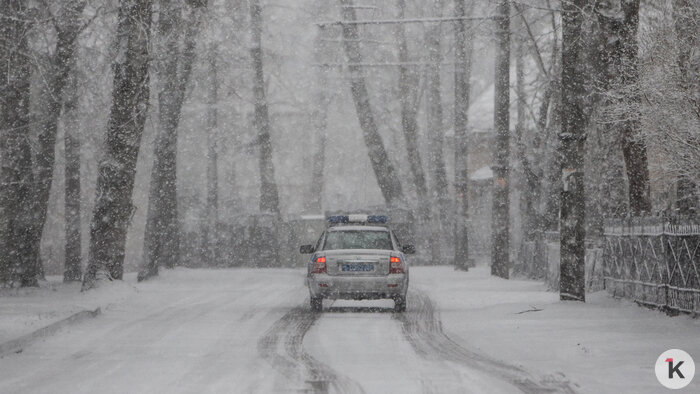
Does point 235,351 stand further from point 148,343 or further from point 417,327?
point 417,327

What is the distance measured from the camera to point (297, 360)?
12008 millimetres

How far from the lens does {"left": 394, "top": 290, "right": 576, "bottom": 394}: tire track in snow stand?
10.2m

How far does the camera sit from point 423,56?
52.2 metres

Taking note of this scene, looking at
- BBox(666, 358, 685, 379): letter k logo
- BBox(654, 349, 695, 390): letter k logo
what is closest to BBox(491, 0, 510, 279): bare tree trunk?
BBox(654, 349, 695, 390): letter k logo

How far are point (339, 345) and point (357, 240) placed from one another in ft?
20.5

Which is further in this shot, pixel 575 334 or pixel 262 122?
pixel 262 122

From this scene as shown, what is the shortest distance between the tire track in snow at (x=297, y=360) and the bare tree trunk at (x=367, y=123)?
1062 inches

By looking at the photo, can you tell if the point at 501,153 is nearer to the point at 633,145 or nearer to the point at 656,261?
the point at 633,145

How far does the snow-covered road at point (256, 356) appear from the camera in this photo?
33.4 feet

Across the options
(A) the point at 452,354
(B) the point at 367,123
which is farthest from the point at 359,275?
(B) the point at 367,123

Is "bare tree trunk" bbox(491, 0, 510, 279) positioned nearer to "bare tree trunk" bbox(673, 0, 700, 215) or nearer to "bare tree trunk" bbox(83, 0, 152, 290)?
"bare tree trunk" bbox(673, 0, 700, 215)

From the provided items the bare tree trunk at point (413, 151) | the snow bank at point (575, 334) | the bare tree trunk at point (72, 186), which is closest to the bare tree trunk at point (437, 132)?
the bare tree trunk at point (413, 151)

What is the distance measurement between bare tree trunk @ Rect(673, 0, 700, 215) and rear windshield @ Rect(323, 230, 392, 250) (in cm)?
563

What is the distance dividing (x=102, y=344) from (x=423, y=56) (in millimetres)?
40098
